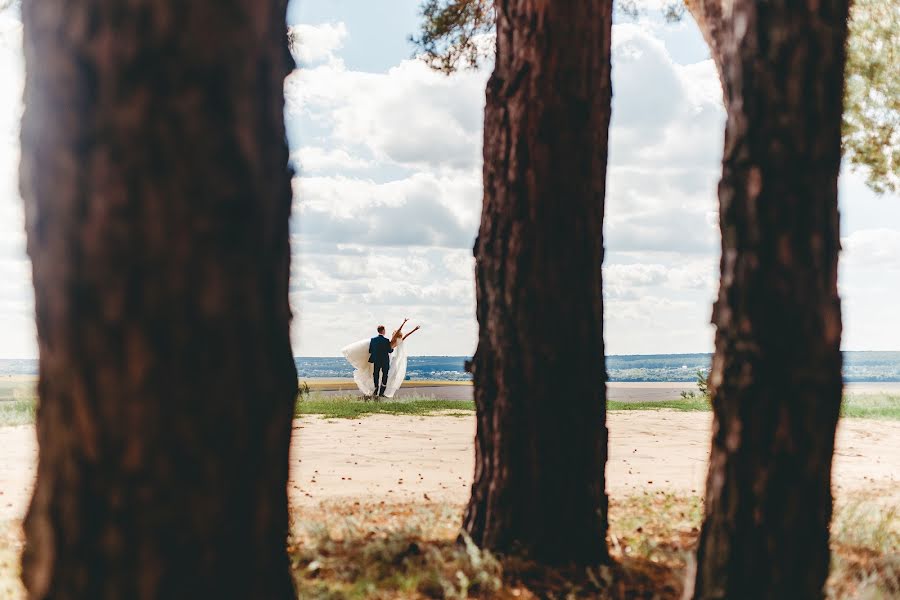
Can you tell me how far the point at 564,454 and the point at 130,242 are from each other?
126 inches

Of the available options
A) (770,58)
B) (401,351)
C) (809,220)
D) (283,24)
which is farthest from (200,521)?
(401,351)

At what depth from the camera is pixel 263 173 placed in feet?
8.89

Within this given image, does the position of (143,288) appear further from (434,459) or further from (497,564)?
(434,459)

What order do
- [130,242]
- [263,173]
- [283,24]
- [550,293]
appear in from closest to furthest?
[130,242], [263,173], [283,24], [550,293]

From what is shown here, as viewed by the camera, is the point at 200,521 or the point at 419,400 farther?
the point at 419,400

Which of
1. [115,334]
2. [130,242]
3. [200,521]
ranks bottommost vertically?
[200,521]

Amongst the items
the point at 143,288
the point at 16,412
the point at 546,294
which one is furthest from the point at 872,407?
the point at 143,288

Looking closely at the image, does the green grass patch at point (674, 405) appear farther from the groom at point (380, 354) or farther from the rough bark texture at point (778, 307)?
the rough bark texture at point (778, 307)

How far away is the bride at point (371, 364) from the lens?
19.5 meters

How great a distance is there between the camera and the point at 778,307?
350 cm

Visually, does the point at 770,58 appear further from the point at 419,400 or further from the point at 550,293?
the point at 419,400

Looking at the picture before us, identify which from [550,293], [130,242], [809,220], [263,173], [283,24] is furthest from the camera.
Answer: [550,293]

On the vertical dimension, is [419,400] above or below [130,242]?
below

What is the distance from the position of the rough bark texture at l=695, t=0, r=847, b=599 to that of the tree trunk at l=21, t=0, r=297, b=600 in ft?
6.20
